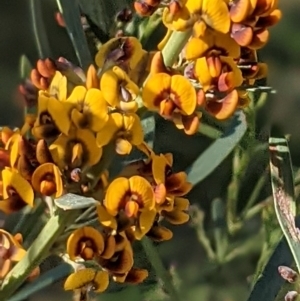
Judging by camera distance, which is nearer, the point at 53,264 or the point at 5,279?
the point at 5,279

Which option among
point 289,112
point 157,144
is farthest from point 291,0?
point 157,144

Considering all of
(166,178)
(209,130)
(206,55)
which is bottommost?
(209,130)

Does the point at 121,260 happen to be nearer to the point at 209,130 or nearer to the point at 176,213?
the point at 176,213

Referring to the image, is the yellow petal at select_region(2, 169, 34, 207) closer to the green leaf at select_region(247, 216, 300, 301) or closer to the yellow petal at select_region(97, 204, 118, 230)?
the yellow petal at select_region(97, 204, 118, 230)

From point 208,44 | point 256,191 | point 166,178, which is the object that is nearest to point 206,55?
point 208,44

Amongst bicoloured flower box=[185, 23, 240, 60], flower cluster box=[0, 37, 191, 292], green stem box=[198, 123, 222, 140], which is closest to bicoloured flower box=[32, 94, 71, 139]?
flower cluster box=[0, 37, 191, 292]

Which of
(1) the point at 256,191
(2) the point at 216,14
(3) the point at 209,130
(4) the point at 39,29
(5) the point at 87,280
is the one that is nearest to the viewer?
(2) the point at 216,14

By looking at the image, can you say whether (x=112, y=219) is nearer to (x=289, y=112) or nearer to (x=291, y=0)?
(x=289, y=112)
